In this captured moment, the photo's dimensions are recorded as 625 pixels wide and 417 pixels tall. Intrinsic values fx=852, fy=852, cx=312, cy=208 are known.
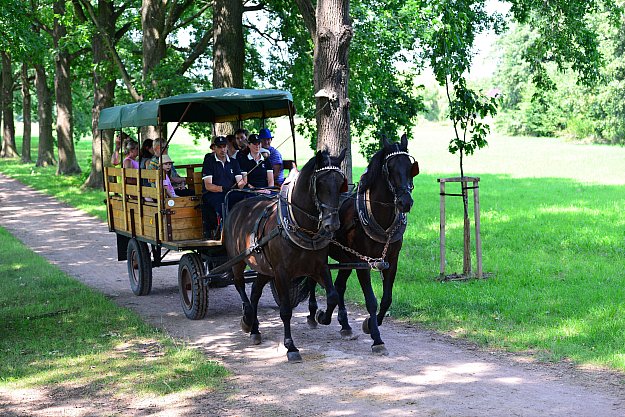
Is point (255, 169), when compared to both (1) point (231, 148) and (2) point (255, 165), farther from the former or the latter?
(1) point (231, 148)

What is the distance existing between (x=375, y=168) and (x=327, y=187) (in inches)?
40.5

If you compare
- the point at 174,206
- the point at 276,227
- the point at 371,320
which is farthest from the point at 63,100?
the point at 371,320

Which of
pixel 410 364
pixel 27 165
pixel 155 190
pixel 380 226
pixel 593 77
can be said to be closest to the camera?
pixel 410 364

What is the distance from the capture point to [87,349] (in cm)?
913

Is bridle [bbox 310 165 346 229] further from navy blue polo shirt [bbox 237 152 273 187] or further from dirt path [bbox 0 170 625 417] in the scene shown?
navy blue polo shirt [bbox 237 152 273 187]

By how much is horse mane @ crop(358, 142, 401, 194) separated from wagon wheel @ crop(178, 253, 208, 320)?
8.69ft

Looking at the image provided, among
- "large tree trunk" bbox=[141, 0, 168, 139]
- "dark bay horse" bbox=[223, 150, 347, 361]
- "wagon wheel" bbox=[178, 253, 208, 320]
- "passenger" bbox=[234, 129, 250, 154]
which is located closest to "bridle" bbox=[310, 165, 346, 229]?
"dark bay horse" bbox=[223, 150, 347, 361]

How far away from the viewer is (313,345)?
9180 mm

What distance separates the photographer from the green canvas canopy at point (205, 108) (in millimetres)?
10539

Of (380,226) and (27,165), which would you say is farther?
(27,165)

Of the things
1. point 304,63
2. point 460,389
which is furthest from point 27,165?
point 460,389

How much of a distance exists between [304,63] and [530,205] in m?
7.46

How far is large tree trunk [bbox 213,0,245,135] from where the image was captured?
18375 mm

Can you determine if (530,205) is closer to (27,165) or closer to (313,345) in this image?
(313,345)
